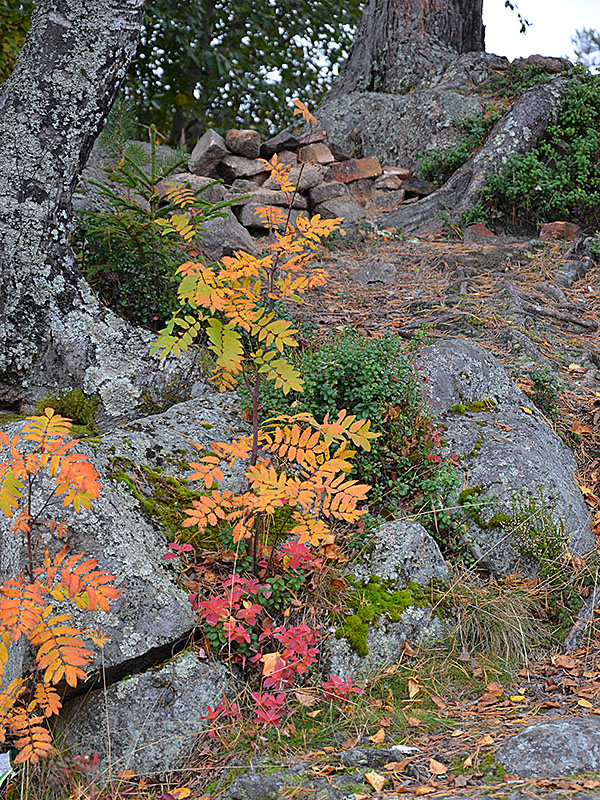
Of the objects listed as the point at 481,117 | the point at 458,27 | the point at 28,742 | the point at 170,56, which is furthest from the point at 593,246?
the point at 170,56

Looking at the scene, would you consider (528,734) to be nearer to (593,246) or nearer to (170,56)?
(593,246)

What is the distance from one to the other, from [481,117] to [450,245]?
2.58 metres

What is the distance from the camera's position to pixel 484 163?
8.09 metres

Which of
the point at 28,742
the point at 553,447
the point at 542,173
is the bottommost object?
the point at 28,742

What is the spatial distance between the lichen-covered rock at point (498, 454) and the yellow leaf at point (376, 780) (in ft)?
5.01

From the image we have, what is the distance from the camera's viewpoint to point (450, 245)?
24.1ft

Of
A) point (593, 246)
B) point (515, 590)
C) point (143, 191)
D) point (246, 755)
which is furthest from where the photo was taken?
point (593, 246)

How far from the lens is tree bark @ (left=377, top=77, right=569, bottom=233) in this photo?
7.95 meters

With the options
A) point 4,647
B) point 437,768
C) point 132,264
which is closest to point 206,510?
point 4,647

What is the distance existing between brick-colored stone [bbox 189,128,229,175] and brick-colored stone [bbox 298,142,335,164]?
102cm

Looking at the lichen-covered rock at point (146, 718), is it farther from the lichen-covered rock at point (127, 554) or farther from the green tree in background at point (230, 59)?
the green tree in background at point (230, 59)

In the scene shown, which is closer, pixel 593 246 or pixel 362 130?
pixel 593 246

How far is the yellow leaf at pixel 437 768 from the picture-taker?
223 cm

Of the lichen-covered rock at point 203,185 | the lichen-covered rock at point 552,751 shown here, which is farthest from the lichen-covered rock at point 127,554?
the lichen-covered rock at point 203,185
